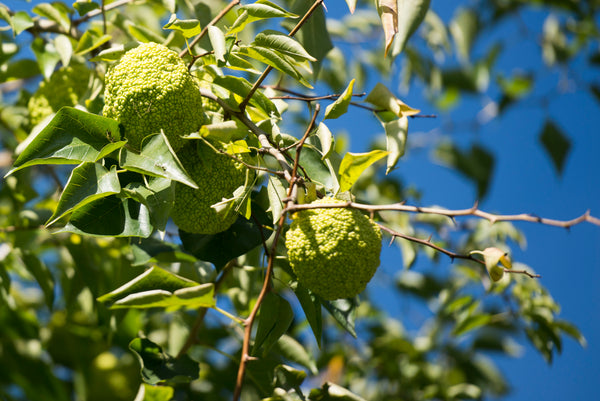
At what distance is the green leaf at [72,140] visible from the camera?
1075 mm

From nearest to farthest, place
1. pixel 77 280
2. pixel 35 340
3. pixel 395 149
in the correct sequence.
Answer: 1. pixel 395 149
2. pixel 77 280
3. pixel 35 340

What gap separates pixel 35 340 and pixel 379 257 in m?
1.85

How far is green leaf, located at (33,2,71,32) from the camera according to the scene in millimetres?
1637

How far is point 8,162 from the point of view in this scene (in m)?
2.28

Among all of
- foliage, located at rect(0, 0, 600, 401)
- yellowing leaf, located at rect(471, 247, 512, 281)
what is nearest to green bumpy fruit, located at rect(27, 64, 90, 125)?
foliage, located at rect(0, 0, 600, 401)

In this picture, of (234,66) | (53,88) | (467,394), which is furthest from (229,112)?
(467,394)

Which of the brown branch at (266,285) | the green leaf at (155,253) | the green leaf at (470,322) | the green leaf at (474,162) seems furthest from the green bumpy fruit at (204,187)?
the green leaf at (474,162)

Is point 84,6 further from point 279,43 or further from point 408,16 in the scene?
point 408,16

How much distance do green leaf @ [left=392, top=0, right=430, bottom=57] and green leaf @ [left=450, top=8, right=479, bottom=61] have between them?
1898 millimetres

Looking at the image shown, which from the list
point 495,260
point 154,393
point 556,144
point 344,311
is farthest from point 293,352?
point 556,144

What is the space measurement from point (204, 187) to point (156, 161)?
0.62 ft

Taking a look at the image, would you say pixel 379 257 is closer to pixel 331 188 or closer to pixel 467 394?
pixel 331 188

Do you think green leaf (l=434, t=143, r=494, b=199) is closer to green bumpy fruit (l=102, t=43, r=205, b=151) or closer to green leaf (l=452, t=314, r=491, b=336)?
green leaf (l=452, t=314, r=491, b=336)

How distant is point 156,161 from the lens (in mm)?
1050
